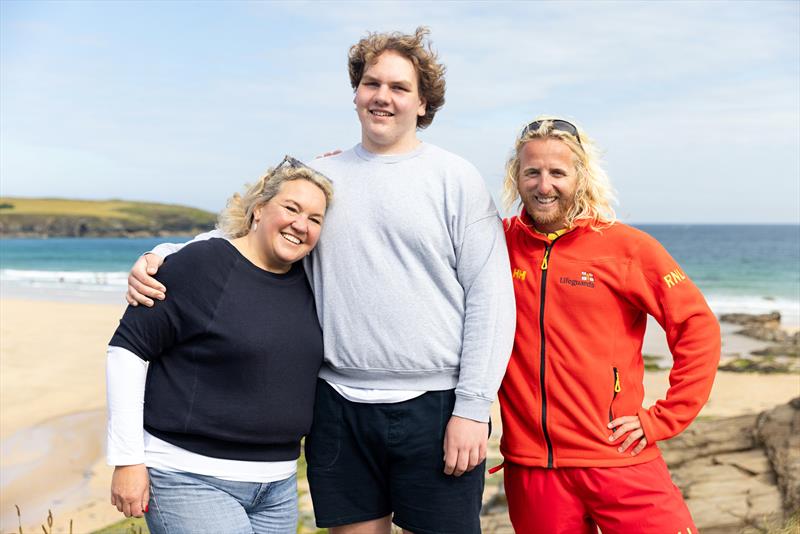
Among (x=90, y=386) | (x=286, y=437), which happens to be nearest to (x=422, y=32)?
(x=286, y=437)

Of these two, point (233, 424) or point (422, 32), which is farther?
point (422, 32)

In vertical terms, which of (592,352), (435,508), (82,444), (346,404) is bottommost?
(82,444)

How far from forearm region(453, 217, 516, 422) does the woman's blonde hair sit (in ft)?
2.00

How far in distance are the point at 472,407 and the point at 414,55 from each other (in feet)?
4.54

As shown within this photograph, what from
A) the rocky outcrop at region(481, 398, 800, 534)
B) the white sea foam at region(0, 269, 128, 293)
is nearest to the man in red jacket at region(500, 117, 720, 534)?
the rocky outcrop at region(481, 398, 800, 534)

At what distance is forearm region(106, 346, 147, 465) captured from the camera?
248 cm

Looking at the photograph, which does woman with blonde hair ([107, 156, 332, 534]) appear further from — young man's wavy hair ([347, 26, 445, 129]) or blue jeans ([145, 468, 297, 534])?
young man's wavy hair ([347, 26, 445, 129])

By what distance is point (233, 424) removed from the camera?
256cm

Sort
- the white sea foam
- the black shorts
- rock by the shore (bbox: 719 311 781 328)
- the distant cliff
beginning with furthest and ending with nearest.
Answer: the distant cliff, the white sea foam, rock by the shore (bbox: 719 311 781 328), the black shorts

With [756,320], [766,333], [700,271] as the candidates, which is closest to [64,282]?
[756,320]

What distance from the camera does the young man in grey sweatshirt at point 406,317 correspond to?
2758 mm

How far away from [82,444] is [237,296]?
6835mm

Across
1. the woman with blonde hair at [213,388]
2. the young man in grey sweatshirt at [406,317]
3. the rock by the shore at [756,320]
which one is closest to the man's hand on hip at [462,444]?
the young man in grey sweatshirt at [406,317]

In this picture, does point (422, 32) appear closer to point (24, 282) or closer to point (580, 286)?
point (580, 286)
